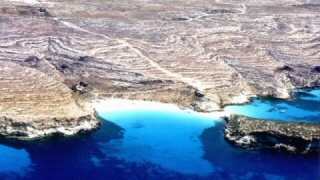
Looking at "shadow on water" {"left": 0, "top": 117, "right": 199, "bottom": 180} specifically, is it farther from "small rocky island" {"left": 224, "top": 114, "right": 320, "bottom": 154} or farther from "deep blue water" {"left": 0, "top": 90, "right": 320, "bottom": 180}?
"small rocky island" {"left": 224, "top": 114, "right": 320, "bottom": 154}

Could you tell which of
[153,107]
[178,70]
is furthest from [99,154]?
[178,70]

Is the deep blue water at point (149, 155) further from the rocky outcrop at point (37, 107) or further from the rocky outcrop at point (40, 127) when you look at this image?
the rocky outcrop at point (37, 107)

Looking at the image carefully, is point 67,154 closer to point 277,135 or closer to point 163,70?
point 277,135

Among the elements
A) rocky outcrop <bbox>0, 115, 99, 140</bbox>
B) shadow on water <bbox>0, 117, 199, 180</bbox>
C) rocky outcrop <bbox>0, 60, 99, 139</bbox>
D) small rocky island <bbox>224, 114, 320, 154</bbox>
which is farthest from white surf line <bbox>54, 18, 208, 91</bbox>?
rocky outcrop <bbox>0, 115, 99, 140</bbox>

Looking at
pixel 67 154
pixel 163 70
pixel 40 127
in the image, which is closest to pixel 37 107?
pixel 40 127

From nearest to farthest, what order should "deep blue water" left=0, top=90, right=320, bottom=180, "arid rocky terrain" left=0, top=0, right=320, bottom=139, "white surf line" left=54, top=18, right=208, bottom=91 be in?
"deep blue water" left=0, top=90, right=320, bottom=180
"arid rocky terrain" left=0, top=0, right=320, bottom=139
"white surf line" left=54, top=18, right=208, bottom=91

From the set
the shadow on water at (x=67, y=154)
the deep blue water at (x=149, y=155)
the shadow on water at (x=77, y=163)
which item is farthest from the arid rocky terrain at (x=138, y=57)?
the deep blue water at (x=149, y=155)
